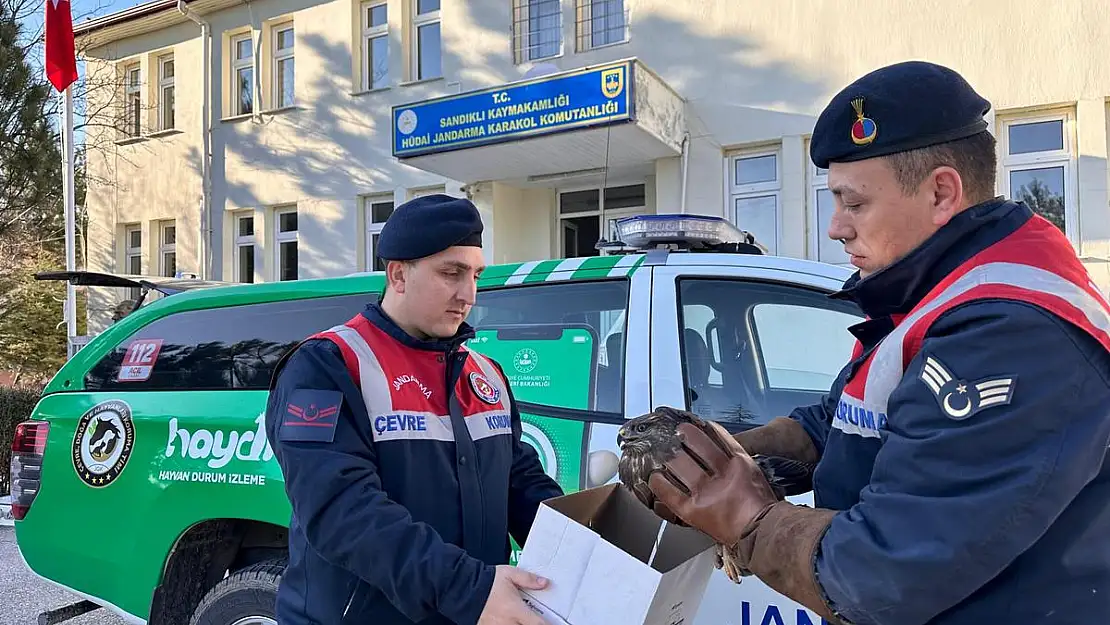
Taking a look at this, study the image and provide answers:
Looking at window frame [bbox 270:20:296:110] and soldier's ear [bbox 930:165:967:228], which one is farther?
window frame [bbox 270:20:296:110]

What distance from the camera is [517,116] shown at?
8.77m

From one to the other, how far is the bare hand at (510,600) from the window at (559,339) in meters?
1.17

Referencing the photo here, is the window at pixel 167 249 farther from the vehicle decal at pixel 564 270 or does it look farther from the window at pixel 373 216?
the vehicle decal at pixel 564 270

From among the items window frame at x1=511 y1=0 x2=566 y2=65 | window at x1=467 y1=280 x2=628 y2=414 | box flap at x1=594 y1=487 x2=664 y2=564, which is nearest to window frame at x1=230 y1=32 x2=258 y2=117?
window frame at x1=511 y1=0 x2=566 y2=65

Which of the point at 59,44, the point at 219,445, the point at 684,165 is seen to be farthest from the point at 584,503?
the point at 59,44

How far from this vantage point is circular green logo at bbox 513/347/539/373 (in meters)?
2.83

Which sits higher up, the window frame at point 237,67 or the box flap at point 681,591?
the window frame at point 237,67

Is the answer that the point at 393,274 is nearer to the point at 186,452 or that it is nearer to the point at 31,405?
the point at 186,452

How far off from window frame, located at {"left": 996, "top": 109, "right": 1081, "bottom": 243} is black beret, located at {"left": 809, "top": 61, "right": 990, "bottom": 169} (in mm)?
7742

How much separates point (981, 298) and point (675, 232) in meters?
1.87

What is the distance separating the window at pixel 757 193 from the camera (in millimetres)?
9320

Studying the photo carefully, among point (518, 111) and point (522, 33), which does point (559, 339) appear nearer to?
point (518, 111)

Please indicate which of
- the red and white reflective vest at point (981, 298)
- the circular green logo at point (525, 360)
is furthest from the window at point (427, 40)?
the red and white reflective vest at point (981, 298)

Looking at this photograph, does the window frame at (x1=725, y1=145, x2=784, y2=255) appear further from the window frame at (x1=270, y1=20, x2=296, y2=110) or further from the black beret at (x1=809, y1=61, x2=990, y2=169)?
the black beret at (x1=809, y1=61, x2=990, y2=169)
